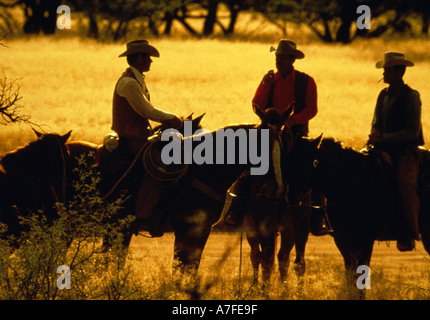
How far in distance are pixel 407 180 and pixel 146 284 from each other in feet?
9.52

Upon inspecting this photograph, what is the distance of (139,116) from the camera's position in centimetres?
941

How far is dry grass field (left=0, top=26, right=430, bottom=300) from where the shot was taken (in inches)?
378

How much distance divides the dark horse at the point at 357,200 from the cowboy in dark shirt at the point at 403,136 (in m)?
0.14

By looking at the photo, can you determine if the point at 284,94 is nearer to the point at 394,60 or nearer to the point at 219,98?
the point at 394,60

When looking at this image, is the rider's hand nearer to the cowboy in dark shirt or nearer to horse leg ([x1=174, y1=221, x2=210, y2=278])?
the cowboy in dark shirt

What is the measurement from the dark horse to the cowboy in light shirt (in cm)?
158

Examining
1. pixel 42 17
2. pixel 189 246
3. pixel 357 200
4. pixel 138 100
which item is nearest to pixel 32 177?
pixel 138 100

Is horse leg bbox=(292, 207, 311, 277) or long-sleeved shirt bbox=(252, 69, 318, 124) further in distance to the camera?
long-sleeved shirt bbox=(252, 69, 318, 124)

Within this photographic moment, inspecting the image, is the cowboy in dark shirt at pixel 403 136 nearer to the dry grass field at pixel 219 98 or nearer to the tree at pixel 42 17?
the dry grass field at pixel 219 98

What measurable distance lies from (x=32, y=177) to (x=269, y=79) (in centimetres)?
277

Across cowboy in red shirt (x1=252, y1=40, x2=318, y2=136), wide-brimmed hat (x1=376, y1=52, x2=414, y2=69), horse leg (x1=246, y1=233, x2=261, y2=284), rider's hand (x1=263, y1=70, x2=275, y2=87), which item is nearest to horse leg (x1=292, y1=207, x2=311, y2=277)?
horse leg (x1=246, y1=233, x2=261, y2=284)

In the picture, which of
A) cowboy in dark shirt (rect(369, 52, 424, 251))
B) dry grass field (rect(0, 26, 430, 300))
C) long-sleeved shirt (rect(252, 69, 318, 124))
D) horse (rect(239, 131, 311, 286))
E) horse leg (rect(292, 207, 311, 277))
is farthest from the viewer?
long-sleeved shirt (rect(252, 69, 318, 124))

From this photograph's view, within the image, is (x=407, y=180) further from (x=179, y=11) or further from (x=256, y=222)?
(x=179, y=11)
